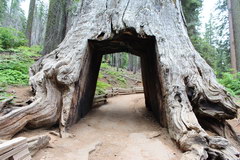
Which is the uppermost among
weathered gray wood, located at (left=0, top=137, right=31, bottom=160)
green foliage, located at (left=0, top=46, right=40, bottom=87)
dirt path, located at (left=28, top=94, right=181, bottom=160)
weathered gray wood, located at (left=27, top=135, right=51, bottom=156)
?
green foliage, located at (left=0, top=46, right=40, bottom=87)

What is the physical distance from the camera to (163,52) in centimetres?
459

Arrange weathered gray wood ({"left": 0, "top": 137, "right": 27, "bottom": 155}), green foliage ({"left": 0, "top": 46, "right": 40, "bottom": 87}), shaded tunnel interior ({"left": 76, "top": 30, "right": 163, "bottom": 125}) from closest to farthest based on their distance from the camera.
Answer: weathered gray wood ({"left": 0, "top": 137, "right": 27, "bottom": 155}) < shaded tunnel interior ({"left": 76, "top": 30, "right": 163, "bottom": 125}) < green foliage ({"left": 0, "top": 46, "right": 40, "bottom": 87})

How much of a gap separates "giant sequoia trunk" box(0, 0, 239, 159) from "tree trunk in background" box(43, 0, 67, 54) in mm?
4221

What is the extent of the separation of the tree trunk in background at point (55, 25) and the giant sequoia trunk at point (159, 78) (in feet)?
13.8

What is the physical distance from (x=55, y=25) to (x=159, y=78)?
7823 millimetres

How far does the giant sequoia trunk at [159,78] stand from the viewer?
3283mm

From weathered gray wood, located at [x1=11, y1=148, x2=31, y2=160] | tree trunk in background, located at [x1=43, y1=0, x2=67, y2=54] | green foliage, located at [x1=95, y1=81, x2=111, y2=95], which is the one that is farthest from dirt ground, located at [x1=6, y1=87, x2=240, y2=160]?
green foliage, located at [x1=95, y1=81, x2=111, y2=95]

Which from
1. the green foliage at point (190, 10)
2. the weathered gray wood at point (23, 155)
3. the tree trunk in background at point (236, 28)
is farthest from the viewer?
the green foliage at point (190, 10)

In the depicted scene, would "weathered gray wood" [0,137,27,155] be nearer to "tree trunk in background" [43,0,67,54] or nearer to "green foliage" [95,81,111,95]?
"green foliage" [95,81,111,95]

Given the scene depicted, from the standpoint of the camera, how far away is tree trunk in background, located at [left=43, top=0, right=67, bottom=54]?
9.37m

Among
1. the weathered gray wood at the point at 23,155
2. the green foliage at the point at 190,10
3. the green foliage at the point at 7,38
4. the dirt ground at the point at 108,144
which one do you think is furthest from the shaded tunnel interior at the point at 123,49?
the green foliage at the point at 190,10

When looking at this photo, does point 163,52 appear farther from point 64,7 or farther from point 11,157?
point 64,7

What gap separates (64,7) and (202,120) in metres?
10.2

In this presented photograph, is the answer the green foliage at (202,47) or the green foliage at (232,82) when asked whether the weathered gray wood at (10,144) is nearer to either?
the green foliage at (232,82)
